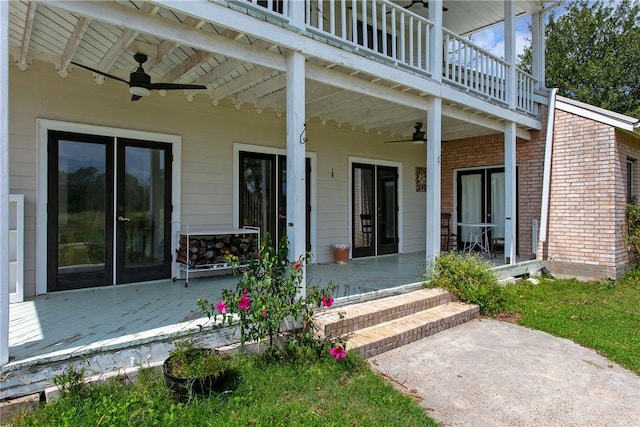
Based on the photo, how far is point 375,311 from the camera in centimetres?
400

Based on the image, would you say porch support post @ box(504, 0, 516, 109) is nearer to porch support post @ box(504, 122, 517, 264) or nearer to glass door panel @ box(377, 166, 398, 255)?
porch support post @ box(504, 122, 517, 264)

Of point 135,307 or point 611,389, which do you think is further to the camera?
point 135,307

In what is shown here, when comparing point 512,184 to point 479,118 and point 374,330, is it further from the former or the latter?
point 374,330

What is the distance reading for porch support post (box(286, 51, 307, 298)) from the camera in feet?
11.8

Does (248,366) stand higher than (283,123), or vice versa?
(283,123)

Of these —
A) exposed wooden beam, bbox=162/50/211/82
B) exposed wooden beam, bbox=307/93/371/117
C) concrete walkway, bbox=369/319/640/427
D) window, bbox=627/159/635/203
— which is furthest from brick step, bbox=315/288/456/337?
window, bbox=627/159/635/203

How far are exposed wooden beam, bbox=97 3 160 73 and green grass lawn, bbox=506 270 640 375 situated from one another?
4957 millimetres

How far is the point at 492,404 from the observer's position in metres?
2.72

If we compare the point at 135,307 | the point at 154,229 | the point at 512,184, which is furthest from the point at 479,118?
the point at 135,307

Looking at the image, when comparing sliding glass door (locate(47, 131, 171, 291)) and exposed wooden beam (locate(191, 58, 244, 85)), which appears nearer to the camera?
exposed wooden beam (locate(191, 58, 244, 85))

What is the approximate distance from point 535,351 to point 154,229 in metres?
4.68

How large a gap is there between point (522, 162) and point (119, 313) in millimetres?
7611

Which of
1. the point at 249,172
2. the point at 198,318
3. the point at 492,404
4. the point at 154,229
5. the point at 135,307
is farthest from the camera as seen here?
the point at 249,172

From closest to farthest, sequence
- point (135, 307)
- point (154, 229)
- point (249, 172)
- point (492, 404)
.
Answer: point (492, 404)
point (135, 307)
point (154, 229)
point (249, 172)
